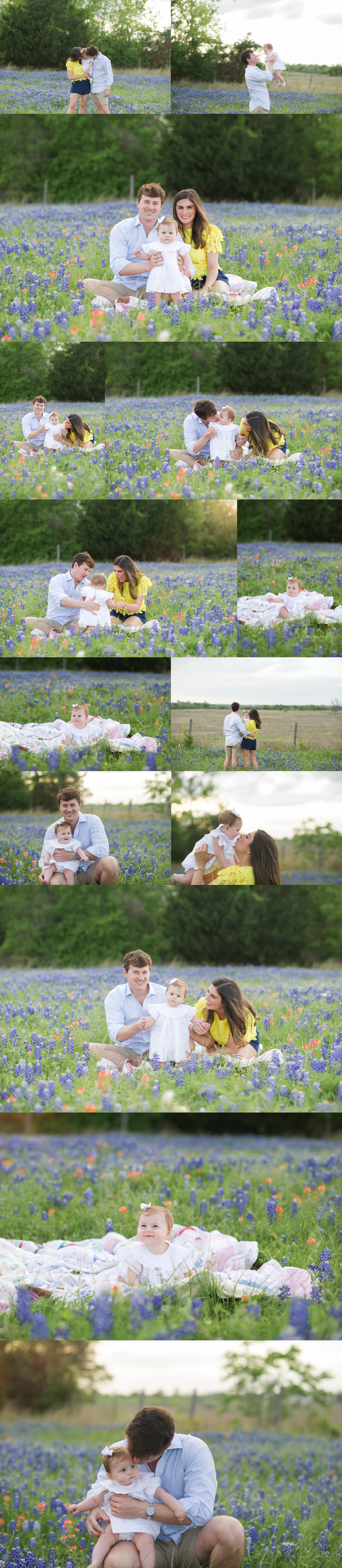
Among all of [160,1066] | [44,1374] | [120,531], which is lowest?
[44,1374]

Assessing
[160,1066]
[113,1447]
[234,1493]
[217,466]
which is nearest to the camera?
[113,1447]

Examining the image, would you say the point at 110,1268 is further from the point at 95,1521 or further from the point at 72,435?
the point at 72,435

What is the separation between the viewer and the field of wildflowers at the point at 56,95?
10.4 m

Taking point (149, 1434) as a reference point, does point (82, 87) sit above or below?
above

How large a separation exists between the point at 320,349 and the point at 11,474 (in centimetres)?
287

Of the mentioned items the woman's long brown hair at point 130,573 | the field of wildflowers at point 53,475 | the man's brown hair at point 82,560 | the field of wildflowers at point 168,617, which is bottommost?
the field of wildflowers at point 168,617

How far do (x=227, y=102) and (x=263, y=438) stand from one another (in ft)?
11.7

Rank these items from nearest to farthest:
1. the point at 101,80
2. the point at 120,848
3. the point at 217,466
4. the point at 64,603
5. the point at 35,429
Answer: the point at 120,848, the point at 64,603, the point at 217,466, the point at 35,429, the point at 101,80

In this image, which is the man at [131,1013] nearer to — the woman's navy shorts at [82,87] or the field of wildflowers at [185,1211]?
the field of wildflowers at [185,1211]

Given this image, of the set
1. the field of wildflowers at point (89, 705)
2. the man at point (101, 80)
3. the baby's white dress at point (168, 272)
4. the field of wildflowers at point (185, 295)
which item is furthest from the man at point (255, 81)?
the field of wildflowers at point (89, 705)

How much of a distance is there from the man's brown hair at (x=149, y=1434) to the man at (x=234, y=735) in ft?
14.9

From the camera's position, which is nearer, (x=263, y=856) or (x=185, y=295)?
(x=263, y=856)

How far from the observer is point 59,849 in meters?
8.98

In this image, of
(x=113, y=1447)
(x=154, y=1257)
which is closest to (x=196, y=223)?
(x=154, y=1257)
